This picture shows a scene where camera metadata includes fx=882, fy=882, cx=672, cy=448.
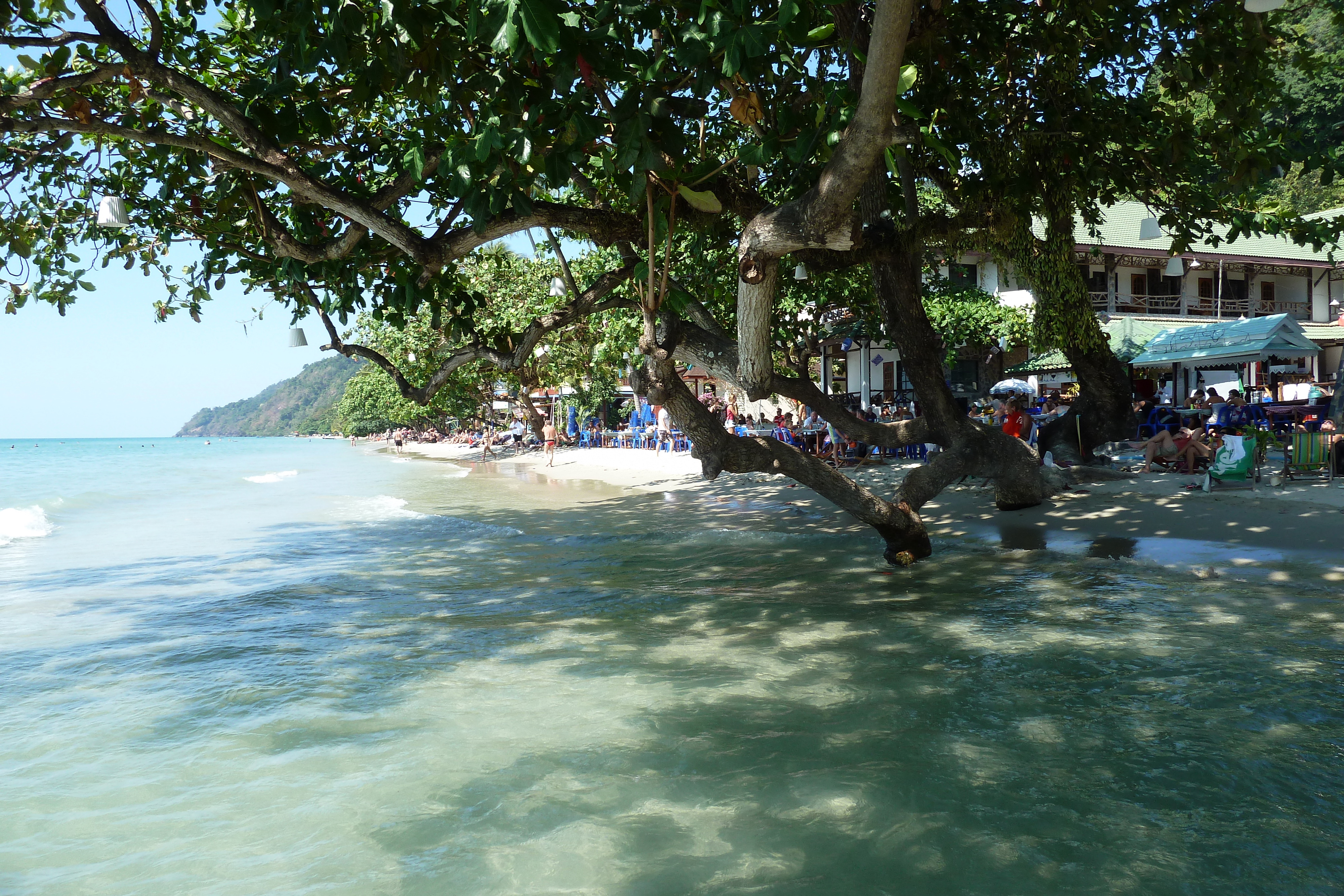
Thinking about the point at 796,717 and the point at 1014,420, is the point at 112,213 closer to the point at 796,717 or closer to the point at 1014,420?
the point at 796,717

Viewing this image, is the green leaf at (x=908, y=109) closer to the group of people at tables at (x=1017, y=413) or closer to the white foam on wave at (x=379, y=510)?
the group of people at tables at (x=1017, y=413)

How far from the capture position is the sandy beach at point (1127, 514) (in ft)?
31.2

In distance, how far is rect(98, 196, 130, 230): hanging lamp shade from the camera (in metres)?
7.66

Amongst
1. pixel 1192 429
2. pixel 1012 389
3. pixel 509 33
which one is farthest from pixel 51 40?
pixel 1012 389

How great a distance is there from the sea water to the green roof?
21.9 meters

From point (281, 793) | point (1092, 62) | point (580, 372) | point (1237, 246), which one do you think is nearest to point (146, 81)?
point (281, 793)

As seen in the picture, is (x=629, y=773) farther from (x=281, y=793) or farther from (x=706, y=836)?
(x=281, y=793)

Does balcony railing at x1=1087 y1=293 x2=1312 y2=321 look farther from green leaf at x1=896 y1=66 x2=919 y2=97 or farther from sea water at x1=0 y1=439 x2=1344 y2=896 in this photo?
green leaf at x1=896 y1=66 x2=919 y2=97

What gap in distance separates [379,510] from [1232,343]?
54.7 feet

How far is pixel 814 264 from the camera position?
9758mm

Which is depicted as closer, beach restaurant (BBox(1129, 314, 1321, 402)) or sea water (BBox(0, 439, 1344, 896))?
sea water (BBox(0, 439, 1344, 896))

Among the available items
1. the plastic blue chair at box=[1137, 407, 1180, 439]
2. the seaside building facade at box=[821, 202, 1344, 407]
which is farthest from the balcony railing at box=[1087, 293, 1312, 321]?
the plastic blue chair at box=[1137, 407, 1180, 439]

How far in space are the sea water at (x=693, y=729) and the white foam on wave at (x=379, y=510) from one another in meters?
6.46

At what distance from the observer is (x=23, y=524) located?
60.1ft
